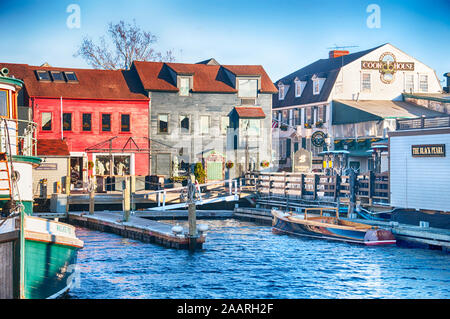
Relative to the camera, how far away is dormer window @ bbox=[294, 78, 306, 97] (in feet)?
212

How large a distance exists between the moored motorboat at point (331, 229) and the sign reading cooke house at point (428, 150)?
13.4 ft

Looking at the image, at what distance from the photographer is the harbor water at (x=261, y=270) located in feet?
63.9

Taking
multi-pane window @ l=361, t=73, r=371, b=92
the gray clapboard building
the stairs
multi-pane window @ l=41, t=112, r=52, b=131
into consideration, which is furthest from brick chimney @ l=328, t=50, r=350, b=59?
the stairs

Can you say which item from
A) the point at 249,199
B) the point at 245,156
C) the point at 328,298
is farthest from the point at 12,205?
the point at 245,156

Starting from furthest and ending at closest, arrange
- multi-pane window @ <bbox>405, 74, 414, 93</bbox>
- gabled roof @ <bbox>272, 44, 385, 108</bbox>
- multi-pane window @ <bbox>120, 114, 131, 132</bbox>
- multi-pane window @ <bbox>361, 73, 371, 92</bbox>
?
multi-pane window @ <bbox>405, 74, 414, 93</bbox> → gabled roof @ <bbox>272, 44, 385, 108</bbox> → multi-pane window @ <bbox>361, 73, 371, 92</bbox> → multi-pane window @ <bbox>120, 114, 131, 132</bbox>

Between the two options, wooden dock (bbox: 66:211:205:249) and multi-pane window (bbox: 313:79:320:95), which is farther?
multi-pane window (bbox: 313:79:320:95)

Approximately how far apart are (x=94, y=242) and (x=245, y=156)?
23.9 m

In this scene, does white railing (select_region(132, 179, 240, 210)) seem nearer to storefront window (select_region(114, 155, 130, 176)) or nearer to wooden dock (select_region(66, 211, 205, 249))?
wooden dock (select_region(66, 211, 205, 249))

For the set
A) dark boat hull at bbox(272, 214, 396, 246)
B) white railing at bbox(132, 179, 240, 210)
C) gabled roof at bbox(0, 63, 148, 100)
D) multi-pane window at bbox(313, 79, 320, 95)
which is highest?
multi-pane window at bbox(313, 79, 320, 95)

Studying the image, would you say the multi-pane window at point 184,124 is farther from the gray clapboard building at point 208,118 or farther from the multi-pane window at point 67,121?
the multi-pane window at point 67,121

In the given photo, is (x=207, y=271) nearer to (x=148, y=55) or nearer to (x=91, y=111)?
(x=91, y=111)

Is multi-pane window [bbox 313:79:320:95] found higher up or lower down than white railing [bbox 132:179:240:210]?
higher up

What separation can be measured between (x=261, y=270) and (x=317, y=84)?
134 ft

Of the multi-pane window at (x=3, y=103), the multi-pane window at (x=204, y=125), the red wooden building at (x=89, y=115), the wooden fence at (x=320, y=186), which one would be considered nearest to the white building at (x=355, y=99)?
the multi-pane window at (x=204, y=125)
